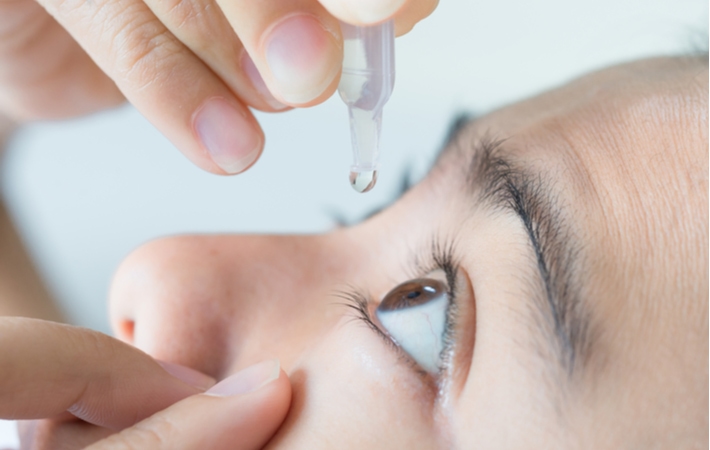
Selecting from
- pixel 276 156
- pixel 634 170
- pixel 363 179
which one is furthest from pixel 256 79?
pixel 276 156

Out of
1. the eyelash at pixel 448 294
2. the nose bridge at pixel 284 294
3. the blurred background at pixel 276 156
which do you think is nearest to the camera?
the eyelash at pixel 448 294

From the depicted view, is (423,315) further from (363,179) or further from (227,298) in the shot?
(227,298)

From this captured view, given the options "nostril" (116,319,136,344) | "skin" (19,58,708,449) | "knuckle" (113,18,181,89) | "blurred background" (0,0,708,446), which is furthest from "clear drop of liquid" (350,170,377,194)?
"blurred background" (0,0,708,446)

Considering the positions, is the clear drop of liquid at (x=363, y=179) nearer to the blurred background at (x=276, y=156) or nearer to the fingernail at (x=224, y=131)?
the fingernail at (x=224, y=131)

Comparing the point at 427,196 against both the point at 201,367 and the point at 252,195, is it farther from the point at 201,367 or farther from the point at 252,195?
the point at 252,195

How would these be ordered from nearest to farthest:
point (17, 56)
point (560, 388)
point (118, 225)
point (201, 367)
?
point (560, 388) → point (201, 367) → point (17, 56) → point (118, 225)

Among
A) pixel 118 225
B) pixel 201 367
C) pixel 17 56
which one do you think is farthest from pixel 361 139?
pixel 118 225

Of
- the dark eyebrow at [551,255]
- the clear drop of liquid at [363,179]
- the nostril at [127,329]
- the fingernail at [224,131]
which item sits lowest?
the nostril at [127,329]

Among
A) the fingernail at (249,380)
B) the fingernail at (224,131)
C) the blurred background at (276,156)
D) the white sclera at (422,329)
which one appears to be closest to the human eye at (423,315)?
the white sclera at (422,329)
